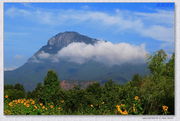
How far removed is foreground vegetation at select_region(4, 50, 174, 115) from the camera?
22.8 ft

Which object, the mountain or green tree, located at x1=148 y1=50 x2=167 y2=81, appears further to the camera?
green tree, located at x1=148 y1=50 x2=167 y2=81

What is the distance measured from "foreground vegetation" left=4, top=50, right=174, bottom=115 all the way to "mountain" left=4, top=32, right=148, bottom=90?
141mm

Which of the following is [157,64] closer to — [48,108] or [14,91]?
[48,108]

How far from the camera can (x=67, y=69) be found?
24.9 feet

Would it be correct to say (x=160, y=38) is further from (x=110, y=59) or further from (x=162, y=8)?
(x=110, y=59)

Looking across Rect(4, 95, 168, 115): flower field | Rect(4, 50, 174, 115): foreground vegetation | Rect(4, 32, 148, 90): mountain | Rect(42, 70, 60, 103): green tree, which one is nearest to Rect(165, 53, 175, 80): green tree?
Rect(4, 50, 174, 115): foreground vegetation

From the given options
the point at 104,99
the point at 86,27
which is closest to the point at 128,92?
the point at 104,99

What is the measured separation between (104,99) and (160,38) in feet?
4.90

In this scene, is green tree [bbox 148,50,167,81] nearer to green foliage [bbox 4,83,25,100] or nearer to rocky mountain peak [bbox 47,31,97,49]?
rocky mountain peak [bbox 47,31,97,49]

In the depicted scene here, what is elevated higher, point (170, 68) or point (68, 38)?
point (68, 38)

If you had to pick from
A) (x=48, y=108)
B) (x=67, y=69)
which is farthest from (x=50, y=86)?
(x=48, y=108)

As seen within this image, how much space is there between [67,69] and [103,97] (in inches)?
34.8

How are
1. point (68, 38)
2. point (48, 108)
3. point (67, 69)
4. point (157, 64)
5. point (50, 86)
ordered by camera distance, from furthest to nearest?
point (157, 64)
point (50, 86)
point (67, 69)
point (68, 38)
point (48, 108)

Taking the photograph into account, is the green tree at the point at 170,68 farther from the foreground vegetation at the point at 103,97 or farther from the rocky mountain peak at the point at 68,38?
the rocky mountain peak at the point at 68,38
